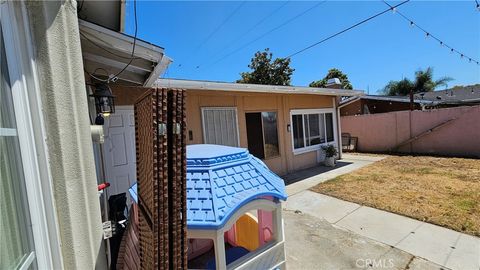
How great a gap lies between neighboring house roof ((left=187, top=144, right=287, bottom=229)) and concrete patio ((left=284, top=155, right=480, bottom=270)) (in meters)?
1.90

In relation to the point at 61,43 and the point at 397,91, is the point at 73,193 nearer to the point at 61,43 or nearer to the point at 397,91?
the point at 61,43

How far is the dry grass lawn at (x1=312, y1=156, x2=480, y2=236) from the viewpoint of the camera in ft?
15.0

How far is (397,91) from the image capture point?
24.0 metres

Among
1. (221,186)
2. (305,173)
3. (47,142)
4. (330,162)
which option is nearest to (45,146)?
(47,142)

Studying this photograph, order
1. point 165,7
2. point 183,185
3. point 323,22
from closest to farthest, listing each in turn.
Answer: point 183,185 < point 165,7 < point 323,22

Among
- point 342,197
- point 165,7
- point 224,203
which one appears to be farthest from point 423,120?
point 224,203

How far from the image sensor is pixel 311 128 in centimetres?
995

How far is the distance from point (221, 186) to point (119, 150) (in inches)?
150

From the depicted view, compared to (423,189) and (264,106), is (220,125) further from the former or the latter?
(423,189)

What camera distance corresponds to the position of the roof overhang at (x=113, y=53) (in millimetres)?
2352

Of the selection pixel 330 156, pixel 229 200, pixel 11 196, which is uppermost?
pixel 11 196

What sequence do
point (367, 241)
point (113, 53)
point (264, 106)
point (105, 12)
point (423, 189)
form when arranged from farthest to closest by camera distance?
point (264, 106), point (423, 189), point (367, 241), point (113, 53), point (105, 12)

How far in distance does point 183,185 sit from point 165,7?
7.33 metres

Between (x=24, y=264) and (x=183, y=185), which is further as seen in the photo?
(x=183, y=185)
